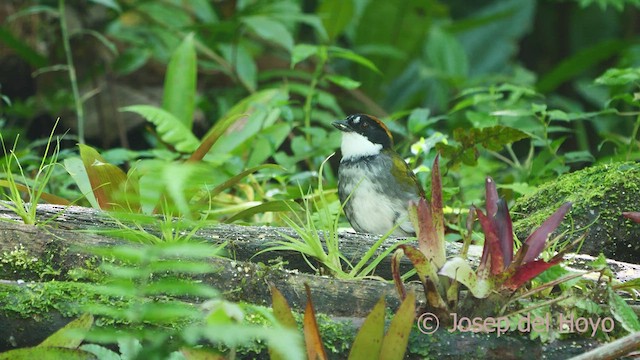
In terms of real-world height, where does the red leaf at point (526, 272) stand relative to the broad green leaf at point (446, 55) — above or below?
below

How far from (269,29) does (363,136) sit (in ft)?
6.50

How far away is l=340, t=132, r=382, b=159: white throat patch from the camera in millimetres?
4508

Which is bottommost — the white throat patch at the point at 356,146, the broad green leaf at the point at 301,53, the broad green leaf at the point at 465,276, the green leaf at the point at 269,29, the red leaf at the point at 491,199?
the broad green leaf at the point at 465,276

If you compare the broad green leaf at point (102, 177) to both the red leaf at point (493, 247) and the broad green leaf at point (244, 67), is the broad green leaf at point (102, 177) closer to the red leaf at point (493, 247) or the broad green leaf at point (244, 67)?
the red leaf at point (493, 247)

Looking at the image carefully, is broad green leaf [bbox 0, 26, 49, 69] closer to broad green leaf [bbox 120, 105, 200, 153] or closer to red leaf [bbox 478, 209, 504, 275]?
broad green leaf [bbox 120, 105, 200, 153]

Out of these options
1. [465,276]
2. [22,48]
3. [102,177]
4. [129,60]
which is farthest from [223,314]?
[22,48]

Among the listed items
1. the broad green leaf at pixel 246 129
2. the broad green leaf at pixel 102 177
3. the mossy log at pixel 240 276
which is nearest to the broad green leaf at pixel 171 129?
the broad green leaf at pixel 246 129

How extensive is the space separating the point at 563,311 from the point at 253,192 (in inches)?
92.4

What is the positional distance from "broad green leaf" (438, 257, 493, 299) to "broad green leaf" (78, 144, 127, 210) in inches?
64.2

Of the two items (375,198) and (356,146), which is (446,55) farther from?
(375,198)

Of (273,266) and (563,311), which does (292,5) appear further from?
(563,311)

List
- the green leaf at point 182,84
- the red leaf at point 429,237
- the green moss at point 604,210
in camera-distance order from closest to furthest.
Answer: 1. the red leaf at point 429,237
2. the green moss at point 604,210
3. the green leaf at point 182,84

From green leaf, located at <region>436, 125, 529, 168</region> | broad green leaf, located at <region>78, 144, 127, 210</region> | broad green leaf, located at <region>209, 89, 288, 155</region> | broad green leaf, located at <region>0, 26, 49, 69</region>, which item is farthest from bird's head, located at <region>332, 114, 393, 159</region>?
broad green leaf, located at <region>0, 26, 49, 69</region>

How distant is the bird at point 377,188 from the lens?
4.14m
